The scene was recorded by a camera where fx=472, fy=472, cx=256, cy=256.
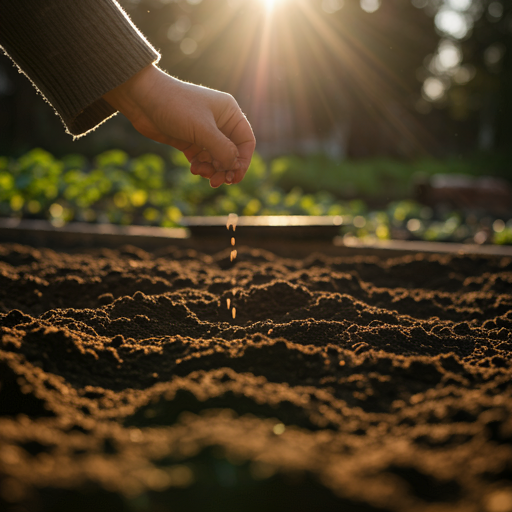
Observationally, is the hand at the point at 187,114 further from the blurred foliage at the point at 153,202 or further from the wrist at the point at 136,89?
the blurred foliage at the point at 153,202

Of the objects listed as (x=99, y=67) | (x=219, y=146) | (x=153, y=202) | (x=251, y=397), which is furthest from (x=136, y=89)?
(x=153, y=202)

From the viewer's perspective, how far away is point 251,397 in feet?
3.43

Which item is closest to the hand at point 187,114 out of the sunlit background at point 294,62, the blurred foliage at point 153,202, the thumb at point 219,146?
the thumb at point 219,146

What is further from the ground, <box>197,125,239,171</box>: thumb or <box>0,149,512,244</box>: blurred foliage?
<box>197,125,239,171</box>: thumb

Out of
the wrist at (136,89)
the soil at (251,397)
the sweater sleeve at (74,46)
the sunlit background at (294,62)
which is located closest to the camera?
the soil at (251,397)

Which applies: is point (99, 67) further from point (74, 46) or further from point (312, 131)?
point (312, 131)

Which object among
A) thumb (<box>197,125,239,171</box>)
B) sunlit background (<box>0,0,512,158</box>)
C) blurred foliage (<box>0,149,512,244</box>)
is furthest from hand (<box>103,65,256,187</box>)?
sunlit background (<box>0,0,512,158</box>)

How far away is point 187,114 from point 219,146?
0.17 m

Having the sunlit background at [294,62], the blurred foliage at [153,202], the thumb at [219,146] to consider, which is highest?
the sunlit background at [294,62]

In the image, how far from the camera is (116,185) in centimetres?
477

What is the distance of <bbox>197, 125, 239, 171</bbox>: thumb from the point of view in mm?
1749

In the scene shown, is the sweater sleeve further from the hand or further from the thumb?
the thumb

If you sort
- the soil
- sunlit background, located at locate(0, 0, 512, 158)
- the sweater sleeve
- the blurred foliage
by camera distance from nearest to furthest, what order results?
the soil, the sweater sleeve, the blurred foliage, sunlit background, located at locate(0, 0, 512, 158)

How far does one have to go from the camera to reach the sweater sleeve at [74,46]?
1.57 m
